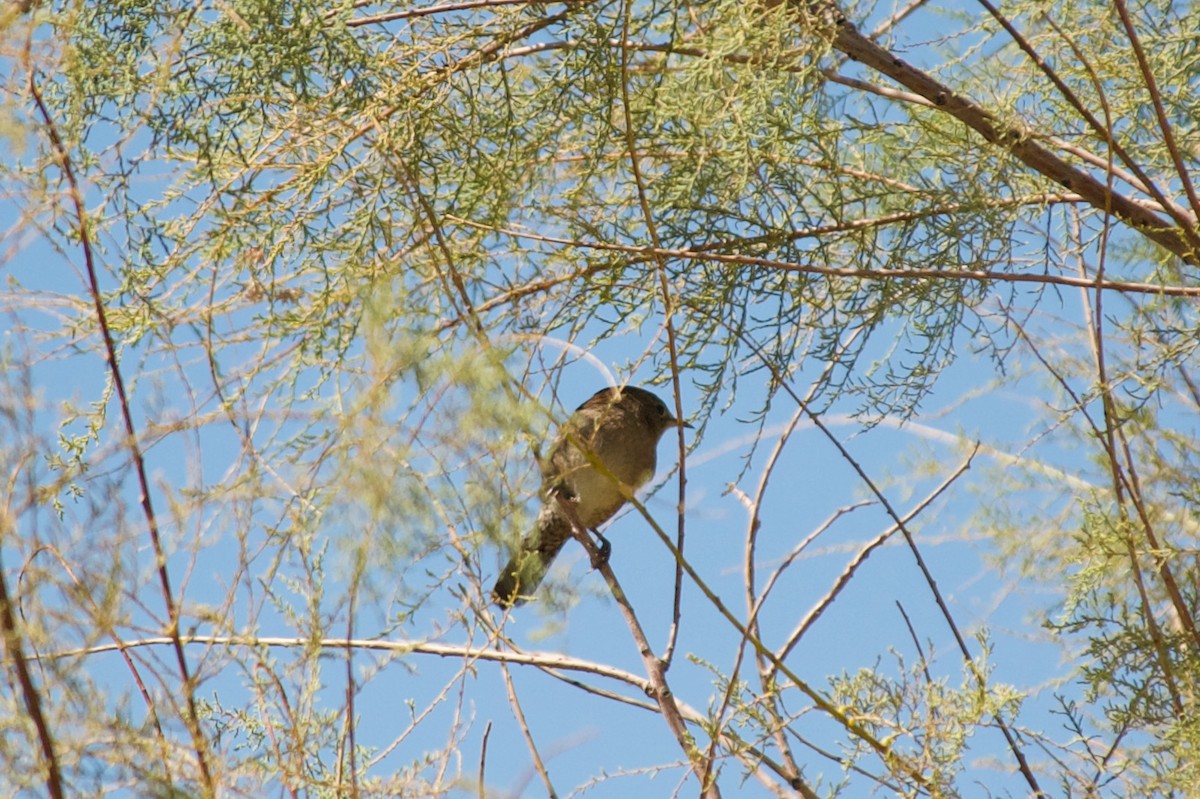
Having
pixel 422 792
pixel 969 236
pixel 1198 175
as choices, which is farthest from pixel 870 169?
pixel 422 792

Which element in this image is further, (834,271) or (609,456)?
(609,456)

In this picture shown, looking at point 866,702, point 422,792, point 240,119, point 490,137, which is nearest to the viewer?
point 422,792

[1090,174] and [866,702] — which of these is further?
[1090,174]

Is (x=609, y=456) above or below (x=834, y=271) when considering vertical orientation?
above

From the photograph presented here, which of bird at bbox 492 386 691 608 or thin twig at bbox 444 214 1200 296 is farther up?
bird at bbox 492 386 691 608

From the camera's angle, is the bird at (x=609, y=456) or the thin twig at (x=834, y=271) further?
the bird at (x=609, y=456)

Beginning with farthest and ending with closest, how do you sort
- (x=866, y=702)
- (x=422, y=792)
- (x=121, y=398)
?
(x=866, y=702) → (x=422, y=792) → (x=121, y=398)

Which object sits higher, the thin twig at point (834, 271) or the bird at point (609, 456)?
the bird at point (609, 456)

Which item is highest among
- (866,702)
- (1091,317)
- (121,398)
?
(1091,317)

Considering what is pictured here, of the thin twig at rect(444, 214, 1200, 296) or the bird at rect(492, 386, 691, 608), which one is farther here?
the bird at rect(492, 386, 691, 608)

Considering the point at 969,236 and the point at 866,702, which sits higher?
the point at 969,236

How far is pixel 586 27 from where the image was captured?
8.39 ft

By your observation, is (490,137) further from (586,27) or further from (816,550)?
(816,550)

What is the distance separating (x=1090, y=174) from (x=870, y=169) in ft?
1.80
